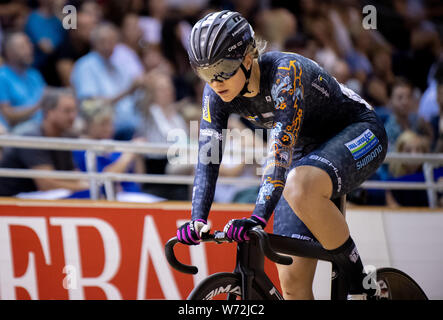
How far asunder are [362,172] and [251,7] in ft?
18.3

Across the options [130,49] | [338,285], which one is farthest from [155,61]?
[338,285]

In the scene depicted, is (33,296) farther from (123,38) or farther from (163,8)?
(163,8)

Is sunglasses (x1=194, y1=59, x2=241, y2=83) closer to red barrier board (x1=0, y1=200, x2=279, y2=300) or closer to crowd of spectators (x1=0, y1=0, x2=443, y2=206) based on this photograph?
red barrier board (x1=0, y1=200, x2=279, y2=300)

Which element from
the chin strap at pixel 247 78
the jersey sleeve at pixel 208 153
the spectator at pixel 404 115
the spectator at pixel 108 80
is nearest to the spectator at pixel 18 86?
Answer: the spectator at pixel 108 80

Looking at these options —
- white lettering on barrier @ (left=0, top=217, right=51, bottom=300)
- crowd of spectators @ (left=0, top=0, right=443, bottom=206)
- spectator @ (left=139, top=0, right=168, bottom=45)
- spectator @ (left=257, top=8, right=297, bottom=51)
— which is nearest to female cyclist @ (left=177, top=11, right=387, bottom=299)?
white lettering on barrier @ (left=0, top=217, right=51, bottom=300)

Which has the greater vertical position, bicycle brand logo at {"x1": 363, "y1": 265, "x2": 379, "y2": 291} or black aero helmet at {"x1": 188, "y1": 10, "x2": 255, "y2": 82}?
black aero helmet at {"x1": 188, "y1": 10, "x2": 255, "y2": 82}

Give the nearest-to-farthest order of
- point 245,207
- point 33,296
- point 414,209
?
point 33,296 < point 245,207 < point 414,209

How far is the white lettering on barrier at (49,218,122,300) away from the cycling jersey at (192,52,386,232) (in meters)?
1.75

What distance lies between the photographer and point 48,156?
17.6ft

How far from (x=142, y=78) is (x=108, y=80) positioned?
0.37 meters

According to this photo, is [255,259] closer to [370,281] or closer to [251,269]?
[251,269]

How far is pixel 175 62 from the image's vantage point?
7.30 meters

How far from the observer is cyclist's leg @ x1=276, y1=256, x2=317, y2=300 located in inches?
137
